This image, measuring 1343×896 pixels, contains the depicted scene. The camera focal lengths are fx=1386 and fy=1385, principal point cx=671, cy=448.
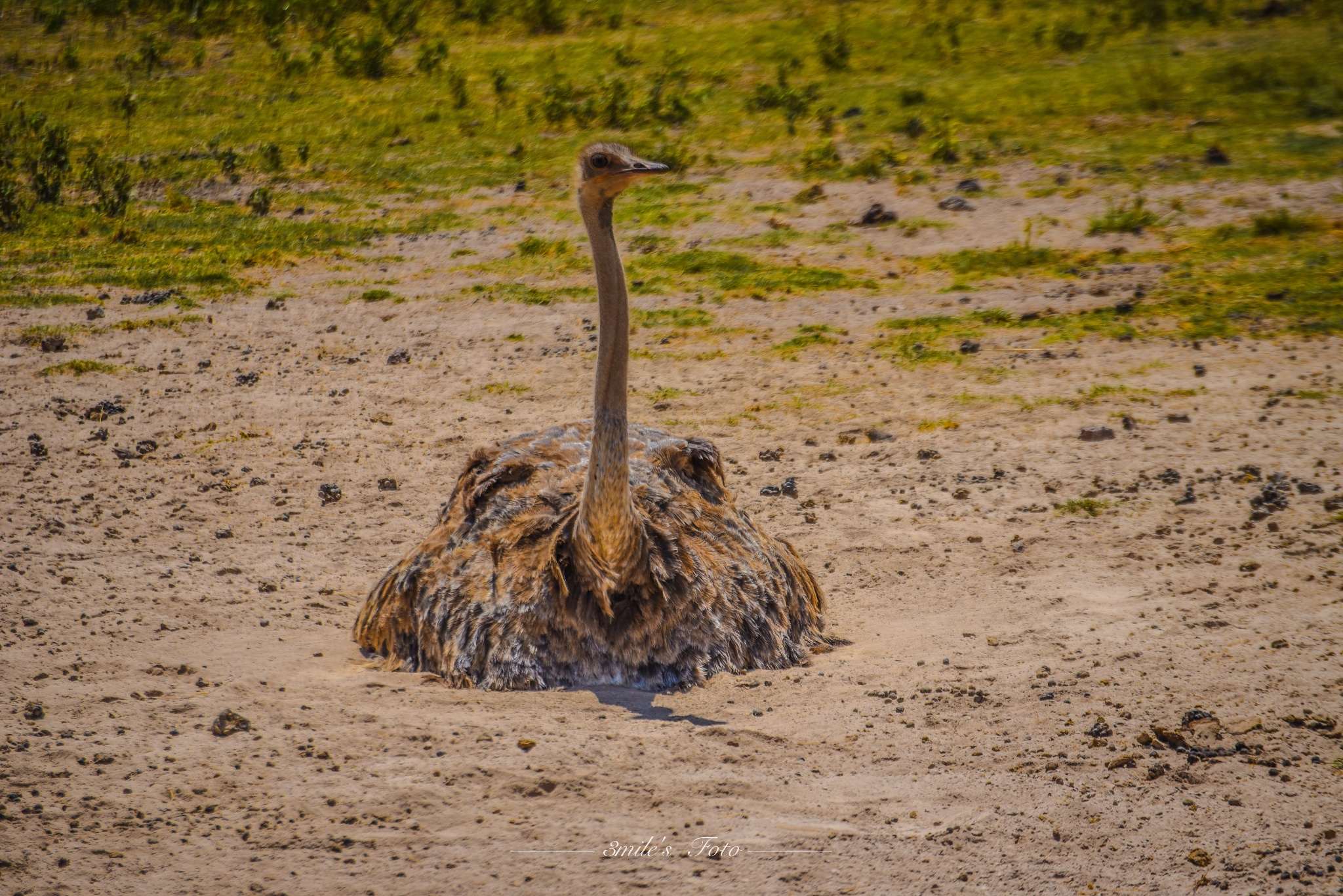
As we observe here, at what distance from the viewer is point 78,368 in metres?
8.38

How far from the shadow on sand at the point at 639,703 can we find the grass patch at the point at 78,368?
4.96 metres

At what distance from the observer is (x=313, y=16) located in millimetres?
16641

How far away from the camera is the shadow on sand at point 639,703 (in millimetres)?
4566

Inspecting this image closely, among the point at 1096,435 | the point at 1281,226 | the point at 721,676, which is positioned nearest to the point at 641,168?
the point at 721,676

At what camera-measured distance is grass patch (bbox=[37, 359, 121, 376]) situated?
8305 mm

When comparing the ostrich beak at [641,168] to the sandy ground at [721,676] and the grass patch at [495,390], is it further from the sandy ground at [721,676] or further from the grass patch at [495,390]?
the grass patch at [495,390]

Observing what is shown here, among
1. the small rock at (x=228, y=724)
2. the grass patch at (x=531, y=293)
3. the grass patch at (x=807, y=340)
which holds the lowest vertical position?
the small rock at (x=228, y=724)

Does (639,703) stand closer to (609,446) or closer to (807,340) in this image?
(609,446)

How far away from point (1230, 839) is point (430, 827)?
7.40 ft

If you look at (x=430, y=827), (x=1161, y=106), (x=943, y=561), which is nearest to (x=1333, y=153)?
(x=1161, y=106)

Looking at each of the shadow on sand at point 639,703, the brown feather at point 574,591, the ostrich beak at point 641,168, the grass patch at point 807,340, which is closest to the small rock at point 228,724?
the brown feather at point 574,591

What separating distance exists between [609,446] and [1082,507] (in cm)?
307

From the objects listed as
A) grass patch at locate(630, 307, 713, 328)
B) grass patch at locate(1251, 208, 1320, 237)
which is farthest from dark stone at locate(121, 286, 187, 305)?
grass patch at locate(1251, 208, 1320, 237)

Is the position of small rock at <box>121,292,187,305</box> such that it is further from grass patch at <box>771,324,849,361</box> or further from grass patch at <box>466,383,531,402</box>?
grass patch at <box>771,324,849,361</box>
